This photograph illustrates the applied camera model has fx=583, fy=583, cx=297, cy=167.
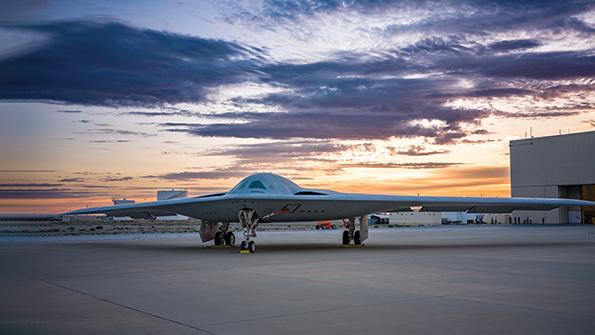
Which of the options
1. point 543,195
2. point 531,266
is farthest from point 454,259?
point 543,195

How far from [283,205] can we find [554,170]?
158 feet

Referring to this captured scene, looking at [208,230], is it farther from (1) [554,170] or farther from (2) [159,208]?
(1) [554,170]

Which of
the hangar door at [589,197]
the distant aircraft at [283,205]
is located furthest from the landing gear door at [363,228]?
the hangar door at [589,197]

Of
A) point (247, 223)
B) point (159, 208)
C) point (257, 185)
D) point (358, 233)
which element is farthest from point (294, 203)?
point (159, 208)

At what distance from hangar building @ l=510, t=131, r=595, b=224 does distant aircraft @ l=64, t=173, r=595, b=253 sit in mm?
38387

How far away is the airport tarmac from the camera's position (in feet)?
21.4

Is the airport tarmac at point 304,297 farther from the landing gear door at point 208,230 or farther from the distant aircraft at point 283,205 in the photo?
the landing gear door at point 208,230

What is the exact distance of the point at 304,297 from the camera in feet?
28.0

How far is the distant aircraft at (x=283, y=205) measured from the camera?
18562mm

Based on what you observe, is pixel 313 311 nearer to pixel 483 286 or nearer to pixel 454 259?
pixel 483 286

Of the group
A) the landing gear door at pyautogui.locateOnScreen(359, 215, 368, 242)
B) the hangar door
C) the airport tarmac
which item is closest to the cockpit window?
the landing gear door at pyautogui.locateOnScreen(359, 215, 368, 242)

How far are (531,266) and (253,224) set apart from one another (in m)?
9.10

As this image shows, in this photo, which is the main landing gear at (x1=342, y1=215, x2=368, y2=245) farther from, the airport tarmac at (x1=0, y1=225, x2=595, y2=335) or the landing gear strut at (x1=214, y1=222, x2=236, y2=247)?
the airport tarmac at (x1=0, y1=225, x2=595, y2=335)

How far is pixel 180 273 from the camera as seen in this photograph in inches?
477
